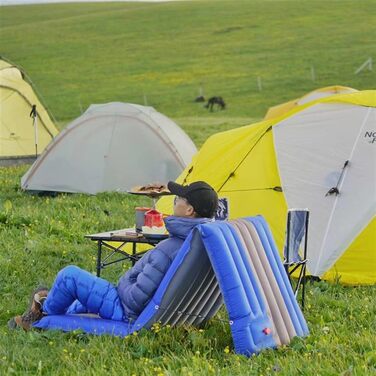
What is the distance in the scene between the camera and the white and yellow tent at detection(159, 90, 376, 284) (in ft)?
28.4

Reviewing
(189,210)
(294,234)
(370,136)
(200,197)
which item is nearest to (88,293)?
(189,210)

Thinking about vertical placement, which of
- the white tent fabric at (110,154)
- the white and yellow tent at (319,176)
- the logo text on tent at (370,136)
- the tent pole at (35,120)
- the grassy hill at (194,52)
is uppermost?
the logo text on tent at (370,136)

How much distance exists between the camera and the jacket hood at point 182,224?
634 centimetres

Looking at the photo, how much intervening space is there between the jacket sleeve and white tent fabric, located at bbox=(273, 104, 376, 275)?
2617 millimetres

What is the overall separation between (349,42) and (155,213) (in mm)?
45183

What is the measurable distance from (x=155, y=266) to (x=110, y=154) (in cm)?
826

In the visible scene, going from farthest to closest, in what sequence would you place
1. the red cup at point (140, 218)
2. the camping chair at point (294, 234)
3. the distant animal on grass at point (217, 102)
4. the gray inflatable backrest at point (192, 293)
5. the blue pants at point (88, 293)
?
the distant animal on grass at point (217, 102) → the red cup at point (140, 218) → the camping chair at point (294, 234) → the blue pants at point (88, 293) → the gray inflatable backrest at point (192, 293)

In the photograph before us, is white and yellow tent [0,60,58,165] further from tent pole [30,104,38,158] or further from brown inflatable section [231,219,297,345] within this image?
brown inflatable section [231,219,297,345]

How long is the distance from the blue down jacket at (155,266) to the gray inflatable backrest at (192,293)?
0.57 feet

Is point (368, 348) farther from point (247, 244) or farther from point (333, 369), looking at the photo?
point (247, 244)

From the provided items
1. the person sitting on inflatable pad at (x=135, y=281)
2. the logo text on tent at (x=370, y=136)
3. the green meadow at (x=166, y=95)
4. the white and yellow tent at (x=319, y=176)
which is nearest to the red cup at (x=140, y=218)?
the green meadow at (x=166, y=95)

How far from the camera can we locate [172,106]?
39531mm

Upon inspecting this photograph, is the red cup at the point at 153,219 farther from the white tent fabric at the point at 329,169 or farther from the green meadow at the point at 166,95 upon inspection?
the white tent fabric at the point at 329,169

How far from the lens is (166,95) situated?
139ft
